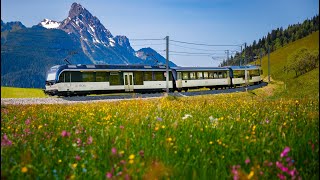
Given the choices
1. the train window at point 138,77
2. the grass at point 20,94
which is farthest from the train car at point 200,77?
the grass at point 20,94

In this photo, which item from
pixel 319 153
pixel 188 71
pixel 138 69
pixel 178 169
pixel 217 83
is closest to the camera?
pixel 178 169

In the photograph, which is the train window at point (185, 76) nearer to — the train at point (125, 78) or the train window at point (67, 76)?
the train at point (125, 78)

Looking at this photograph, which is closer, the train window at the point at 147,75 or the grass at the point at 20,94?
the train window at the point at 147,75

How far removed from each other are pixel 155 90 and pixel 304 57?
44.8 m

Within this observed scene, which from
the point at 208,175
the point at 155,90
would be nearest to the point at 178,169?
the point at 208,175

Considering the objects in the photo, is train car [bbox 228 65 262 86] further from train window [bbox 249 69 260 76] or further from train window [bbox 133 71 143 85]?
train window [bbox 133 71 143 85]

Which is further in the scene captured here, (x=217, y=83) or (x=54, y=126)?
(x=217, y=83)

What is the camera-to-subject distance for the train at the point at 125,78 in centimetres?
3353

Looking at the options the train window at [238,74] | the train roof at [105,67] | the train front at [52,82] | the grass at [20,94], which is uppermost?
the train roof at [105,67]

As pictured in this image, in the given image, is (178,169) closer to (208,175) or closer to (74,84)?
(208,175)

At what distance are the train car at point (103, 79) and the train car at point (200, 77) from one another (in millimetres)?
3193

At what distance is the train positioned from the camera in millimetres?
33531

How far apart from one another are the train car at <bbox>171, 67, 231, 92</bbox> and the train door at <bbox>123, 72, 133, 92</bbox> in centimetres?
728

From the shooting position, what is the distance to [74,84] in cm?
3366
